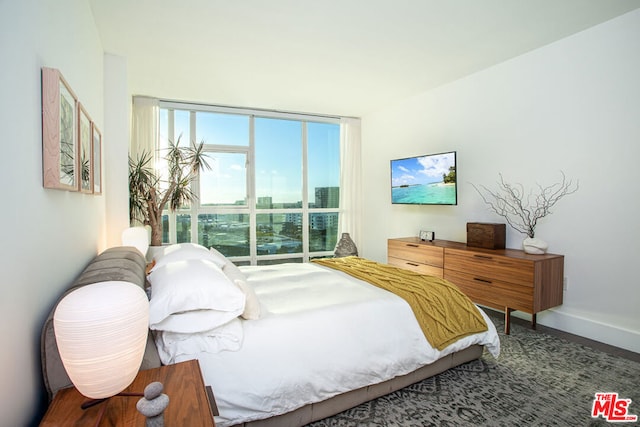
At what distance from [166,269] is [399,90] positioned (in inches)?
153

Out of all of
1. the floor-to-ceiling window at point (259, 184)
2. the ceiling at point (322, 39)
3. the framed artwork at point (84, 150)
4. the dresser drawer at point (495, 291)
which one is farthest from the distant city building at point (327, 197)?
the framed artwork at point (84, 150)

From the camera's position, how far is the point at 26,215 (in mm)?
1095

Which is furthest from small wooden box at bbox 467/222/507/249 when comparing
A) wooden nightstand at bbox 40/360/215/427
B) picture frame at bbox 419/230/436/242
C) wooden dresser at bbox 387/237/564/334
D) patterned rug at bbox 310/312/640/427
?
→ wooden nightstand at bbox 40/360/215/427

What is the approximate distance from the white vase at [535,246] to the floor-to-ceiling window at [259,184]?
3.30m

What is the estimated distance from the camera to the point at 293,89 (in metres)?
4.44

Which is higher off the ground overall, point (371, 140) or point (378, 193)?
point (371, 140)

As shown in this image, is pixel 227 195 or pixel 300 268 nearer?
pixel 300 268

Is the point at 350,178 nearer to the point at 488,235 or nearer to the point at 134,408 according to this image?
the point at 488,235

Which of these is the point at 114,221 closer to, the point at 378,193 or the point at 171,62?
the point at 171,62

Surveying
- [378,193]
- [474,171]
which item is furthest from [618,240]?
[378,193]

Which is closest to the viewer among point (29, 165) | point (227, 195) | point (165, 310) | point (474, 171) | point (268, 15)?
point (29, 165)

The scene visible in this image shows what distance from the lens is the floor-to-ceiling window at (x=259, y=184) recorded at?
5.05m

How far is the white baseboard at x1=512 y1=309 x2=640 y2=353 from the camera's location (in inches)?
108

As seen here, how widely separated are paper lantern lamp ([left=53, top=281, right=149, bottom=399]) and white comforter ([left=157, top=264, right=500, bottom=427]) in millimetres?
670
